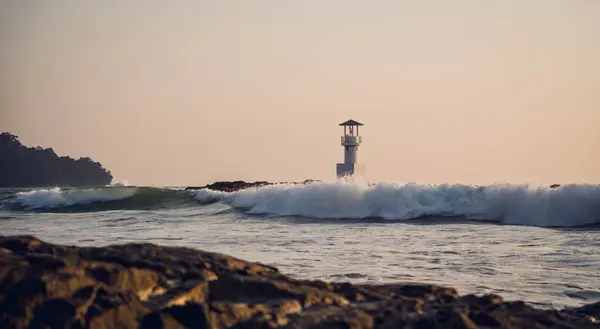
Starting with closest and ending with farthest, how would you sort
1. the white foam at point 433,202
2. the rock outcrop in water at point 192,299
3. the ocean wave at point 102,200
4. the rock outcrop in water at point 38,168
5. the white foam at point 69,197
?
the rock outcrop in water at point 192,299 < the white foam at point 433,202 < the ocean wave at point 102,200 < the white foam at point 69,197 < the rock outcrop in water at point 38,168

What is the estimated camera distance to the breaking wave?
2278 centimetres

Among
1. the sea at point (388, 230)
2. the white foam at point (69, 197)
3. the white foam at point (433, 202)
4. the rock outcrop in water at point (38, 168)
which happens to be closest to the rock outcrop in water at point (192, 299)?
the sea at point (388, 230)

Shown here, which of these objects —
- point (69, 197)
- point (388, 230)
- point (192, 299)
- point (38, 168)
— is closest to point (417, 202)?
point (388, 230)

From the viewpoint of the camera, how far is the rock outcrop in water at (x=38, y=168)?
8431 centimetres

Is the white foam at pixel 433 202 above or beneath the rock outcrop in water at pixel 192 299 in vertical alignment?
above

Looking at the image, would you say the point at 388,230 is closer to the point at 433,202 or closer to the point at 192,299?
the point at 433,202

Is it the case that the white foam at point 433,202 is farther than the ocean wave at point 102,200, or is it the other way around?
the ocean wave at point 102,200

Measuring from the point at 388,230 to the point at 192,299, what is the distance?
46.4 feet

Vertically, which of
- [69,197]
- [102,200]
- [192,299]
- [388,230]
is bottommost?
[192,299]

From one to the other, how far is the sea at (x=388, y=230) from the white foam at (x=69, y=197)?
0.11 m

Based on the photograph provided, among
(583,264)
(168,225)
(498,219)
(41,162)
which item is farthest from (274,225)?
(41,162)

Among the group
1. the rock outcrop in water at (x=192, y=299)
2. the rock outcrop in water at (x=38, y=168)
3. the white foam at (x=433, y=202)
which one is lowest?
the rock outcrop in water at (x=192, y=299)

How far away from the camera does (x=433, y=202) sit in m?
25.6

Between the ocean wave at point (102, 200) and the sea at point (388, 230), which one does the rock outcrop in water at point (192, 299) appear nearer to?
the sea at point (388, 230)
